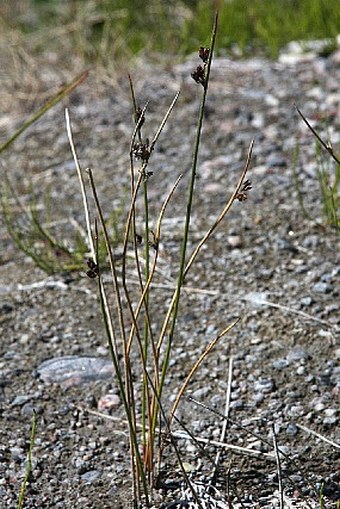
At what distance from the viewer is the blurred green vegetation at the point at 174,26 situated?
155 inches

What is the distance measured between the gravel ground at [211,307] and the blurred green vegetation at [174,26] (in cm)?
22

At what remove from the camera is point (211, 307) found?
2420mm

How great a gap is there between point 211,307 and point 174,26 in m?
2.22

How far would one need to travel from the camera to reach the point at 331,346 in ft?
7.11

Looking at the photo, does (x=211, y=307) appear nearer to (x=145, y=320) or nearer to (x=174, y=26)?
(x=145, y=320)

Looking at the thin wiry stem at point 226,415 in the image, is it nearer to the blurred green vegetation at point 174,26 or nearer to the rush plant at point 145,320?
the rush plant at point 145,320

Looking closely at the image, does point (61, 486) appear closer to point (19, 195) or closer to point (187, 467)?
point (187, 467)

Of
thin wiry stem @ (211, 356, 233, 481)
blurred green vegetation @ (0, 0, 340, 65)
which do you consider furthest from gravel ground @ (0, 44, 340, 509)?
blurred green vegetation @ (0, 0, 340, 65)

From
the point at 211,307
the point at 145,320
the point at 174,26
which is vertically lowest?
the point at 145,320

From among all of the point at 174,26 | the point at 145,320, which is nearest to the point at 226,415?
the point at 145,320

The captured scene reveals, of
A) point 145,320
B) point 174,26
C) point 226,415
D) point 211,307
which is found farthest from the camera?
point 174,26

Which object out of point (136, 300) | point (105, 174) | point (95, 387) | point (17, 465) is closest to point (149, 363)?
point (95, 387)

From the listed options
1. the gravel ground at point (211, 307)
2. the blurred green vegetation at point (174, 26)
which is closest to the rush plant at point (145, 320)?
the gravel ground at point (211, 307)

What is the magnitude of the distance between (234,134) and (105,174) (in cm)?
49
